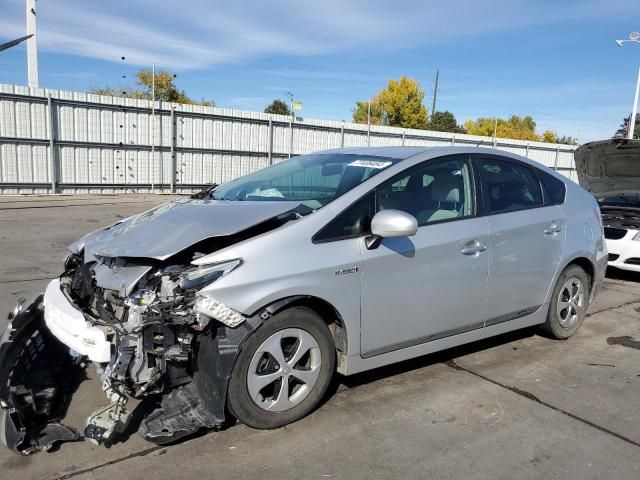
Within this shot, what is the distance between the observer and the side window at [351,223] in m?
3.32

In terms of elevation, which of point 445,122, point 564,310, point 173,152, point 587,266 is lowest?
point 564,310

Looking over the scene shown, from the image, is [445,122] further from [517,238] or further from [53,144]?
[517,238]

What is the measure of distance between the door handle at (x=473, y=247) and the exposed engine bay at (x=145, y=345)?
1.39 metres

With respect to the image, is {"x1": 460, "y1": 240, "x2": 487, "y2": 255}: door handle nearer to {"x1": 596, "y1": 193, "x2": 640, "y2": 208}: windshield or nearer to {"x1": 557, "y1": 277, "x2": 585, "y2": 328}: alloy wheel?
{"x1": 557, "y1": 277, "x2": 585, "y2": 328}: alloy wheel

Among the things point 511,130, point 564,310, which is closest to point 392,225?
point 564,310

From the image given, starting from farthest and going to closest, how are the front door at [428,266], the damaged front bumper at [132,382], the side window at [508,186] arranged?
the side window at [508,186]
the front door at [428,266]
the damaged front bumper at [132,382]

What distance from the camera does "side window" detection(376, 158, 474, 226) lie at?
12.1ft

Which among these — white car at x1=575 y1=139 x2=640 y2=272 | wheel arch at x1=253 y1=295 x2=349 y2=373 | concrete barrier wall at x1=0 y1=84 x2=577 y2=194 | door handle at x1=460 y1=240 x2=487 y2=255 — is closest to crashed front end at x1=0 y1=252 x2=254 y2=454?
wheel arch at x1=253 y1=295 x2=349 y2=373

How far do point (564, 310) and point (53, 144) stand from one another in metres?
14.6

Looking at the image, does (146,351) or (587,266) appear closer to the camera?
(146,351)

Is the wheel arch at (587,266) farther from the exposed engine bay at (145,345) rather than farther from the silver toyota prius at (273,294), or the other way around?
the exposed engine bay at (145,345)

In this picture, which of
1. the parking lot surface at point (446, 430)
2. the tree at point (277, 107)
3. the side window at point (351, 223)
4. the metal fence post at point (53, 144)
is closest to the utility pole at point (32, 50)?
the metal fence post at point (53, 144)

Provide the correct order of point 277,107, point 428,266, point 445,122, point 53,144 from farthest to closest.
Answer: point 445,122 < point 277,107 < point 53,144 < point 428,266

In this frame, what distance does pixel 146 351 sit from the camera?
2.87m
